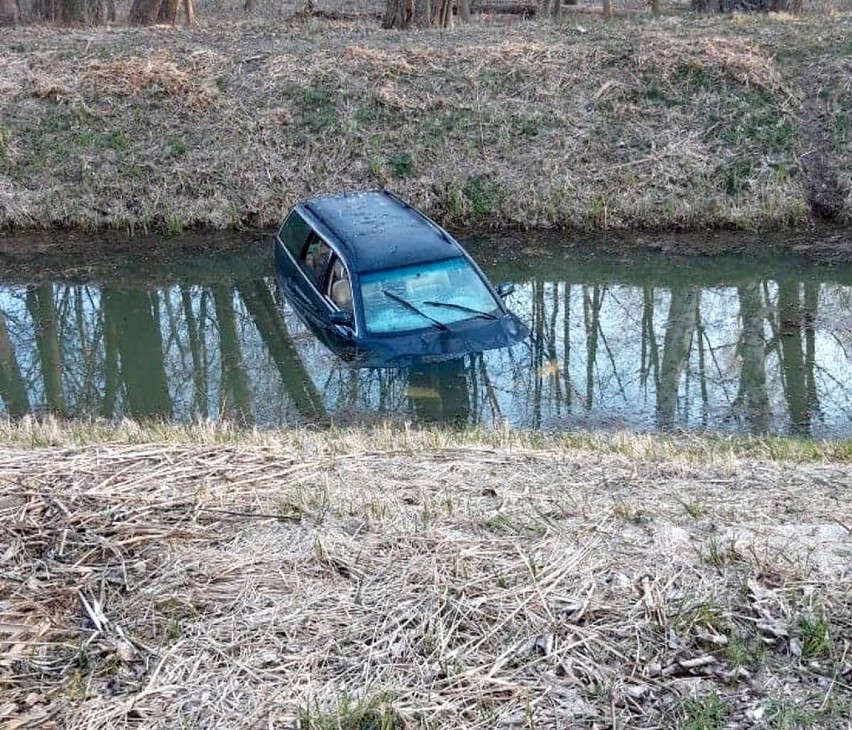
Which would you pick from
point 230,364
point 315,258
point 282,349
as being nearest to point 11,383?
point 230,364

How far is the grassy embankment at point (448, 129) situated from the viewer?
16719 millimetres

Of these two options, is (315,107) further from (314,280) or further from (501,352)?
(501,352)

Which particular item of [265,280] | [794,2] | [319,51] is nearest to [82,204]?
[265,280]

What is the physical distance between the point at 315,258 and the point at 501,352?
8.27 ft

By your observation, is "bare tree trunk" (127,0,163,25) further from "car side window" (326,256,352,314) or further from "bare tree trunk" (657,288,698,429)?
"bare tree trunk" (657,288,698,429)

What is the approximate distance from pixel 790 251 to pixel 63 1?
17195 mm

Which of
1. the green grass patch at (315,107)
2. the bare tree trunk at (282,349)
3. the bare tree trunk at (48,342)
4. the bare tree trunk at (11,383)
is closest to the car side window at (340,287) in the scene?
the bare tree trunk at (282,349)

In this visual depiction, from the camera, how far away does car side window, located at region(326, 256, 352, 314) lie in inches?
451

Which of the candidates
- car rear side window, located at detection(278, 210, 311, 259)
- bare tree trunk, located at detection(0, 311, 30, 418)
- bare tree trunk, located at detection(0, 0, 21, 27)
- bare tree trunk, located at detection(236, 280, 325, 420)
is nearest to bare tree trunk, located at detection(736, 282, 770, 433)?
bare tree trunk, located at detection(236, 280, 325, 420)

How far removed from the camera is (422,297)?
11.4 meters

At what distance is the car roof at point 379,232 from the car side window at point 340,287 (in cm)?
19

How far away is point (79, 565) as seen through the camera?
192 inches

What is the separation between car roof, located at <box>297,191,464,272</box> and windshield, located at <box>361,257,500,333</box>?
0.12m

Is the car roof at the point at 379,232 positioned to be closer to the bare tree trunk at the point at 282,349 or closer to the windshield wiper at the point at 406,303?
the windshield wiper at the point at 406,303
